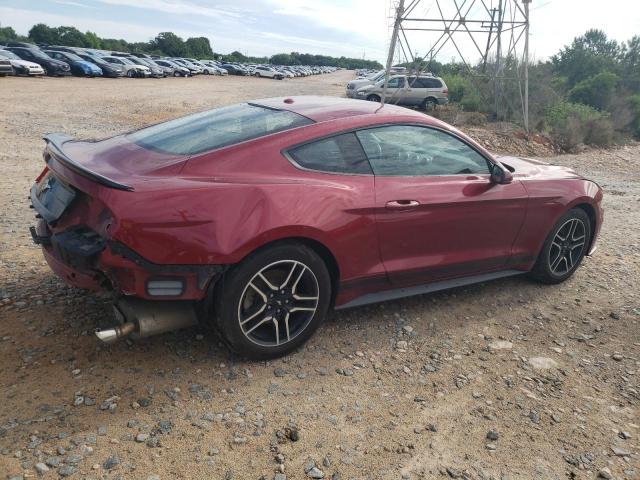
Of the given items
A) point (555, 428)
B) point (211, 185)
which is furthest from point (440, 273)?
point (211, 185)

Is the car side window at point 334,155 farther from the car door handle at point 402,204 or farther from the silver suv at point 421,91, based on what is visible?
the silver suv at point 421,91

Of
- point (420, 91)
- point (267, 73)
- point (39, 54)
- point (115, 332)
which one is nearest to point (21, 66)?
point (39, 54)

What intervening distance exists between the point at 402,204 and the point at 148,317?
1745 millimetres

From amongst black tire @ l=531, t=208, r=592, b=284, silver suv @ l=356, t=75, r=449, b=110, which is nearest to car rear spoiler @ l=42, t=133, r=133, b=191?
black tire @ l=531, t=208, r=592, b=284

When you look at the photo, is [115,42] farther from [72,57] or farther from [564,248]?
[564,248]

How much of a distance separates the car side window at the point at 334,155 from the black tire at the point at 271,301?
1.81 feet

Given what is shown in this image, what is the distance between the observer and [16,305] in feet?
11.9

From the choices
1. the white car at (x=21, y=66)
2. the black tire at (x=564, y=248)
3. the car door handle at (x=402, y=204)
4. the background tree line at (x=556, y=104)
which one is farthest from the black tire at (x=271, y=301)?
the white car at (x=21, y=66)

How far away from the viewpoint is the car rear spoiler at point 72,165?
9.05 ft

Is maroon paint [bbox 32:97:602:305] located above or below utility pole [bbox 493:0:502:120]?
below

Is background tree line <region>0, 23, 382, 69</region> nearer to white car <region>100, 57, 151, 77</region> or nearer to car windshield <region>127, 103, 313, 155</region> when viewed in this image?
white car <region>100, 57, 151, 77</region>

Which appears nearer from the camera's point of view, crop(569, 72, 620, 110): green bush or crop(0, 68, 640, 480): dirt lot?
crop(0, 68, 640, 480): dirt lot

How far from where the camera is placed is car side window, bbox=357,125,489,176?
3.63 m

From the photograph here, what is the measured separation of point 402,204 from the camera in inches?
140
